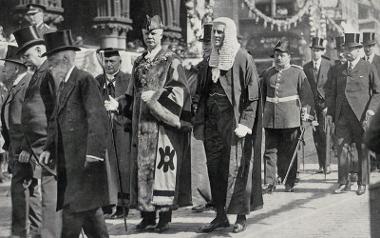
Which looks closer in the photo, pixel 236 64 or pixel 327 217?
pixel 236 64

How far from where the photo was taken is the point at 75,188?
5051 millimetres

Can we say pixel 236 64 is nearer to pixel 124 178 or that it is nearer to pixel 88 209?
pixel 124 178

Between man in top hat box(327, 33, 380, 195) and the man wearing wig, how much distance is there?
2738 millimetres

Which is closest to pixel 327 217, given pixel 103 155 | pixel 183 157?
pixel 183 157

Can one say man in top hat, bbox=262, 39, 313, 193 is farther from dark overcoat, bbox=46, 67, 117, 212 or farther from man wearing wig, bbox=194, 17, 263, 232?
dark overcoat, bbox=46, 67, 117, 212

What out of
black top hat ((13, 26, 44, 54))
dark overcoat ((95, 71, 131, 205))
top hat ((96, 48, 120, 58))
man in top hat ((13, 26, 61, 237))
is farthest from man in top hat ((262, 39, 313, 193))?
black top hat ((13, 26, 44, 54))

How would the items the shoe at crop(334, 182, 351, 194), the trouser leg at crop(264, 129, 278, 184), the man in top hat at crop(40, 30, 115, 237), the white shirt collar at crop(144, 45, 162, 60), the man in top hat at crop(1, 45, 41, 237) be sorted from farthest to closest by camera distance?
the trouser leg at crop(264, 129, 278, 184) < the shoe at crop(334, 182, 351, 194) < the white shirt collar at crop(144, 45, 162, 60) < the man in top hat at crop(1, 45, 41, 237) < the man in top hat at crop(40, 30, 115, 237)

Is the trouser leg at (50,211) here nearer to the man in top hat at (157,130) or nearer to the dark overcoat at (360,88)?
the man in top hat at (157,130)

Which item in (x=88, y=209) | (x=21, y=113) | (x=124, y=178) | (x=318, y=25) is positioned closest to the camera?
(x=88, y=209)

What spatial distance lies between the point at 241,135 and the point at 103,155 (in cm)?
190

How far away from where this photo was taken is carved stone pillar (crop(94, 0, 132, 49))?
15.9 metres

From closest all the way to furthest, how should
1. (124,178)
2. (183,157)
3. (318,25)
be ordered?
(183,157) < (124,178) < (318,25)

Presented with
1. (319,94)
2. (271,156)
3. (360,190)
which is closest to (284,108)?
(271,156)

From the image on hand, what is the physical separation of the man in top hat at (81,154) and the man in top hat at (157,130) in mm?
1698
